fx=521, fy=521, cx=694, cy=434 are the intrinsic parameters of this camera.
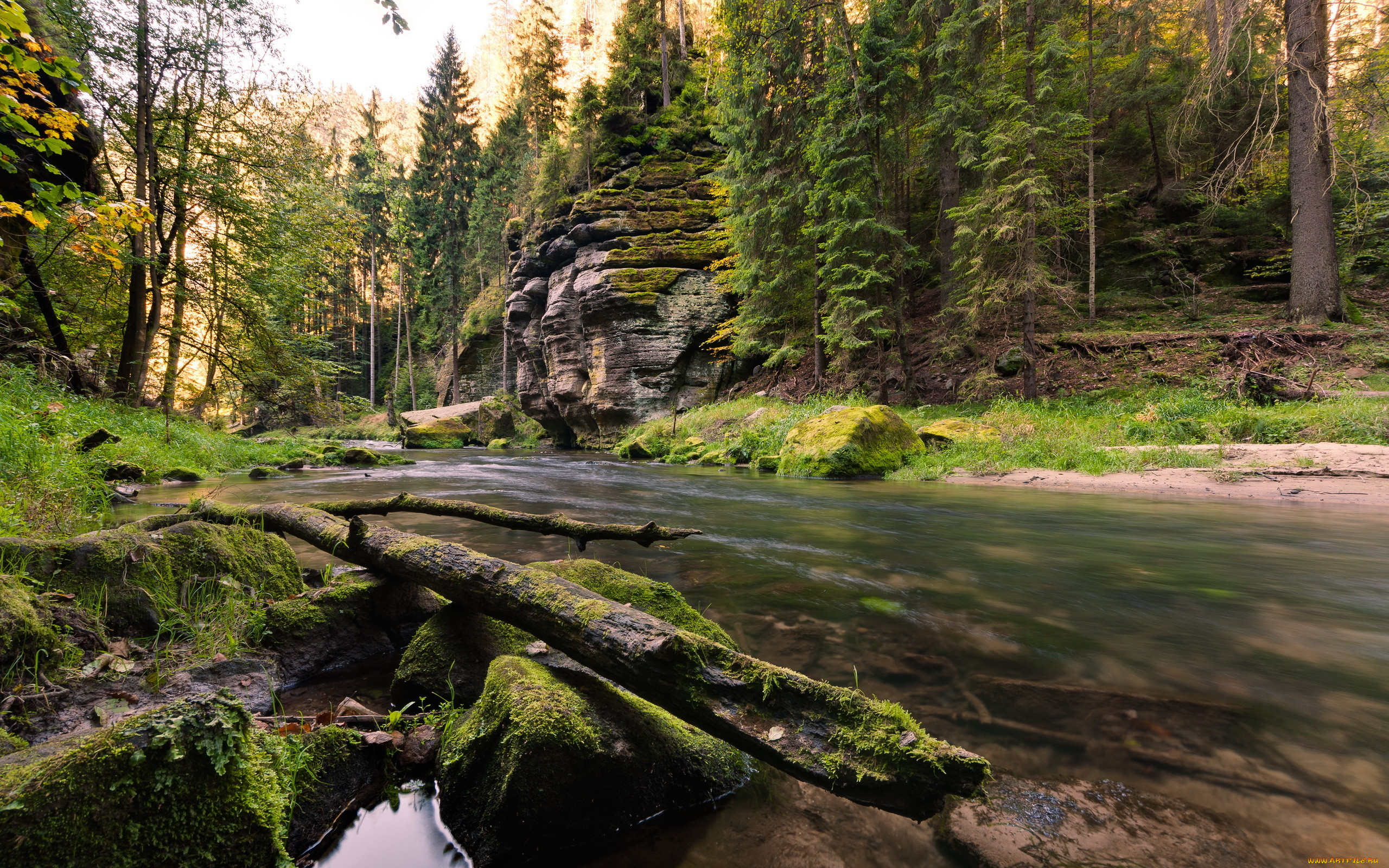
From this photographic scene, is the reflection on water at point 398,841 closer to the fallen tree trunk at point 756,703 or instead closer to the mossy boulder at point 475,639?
the mossy boulder at point 475,639

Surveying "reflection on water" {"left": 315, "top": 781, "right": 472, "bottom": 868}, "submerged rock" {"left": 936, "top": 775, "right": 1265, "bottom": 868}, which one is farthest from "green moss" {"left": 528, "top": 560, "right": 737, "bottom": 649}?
"submerged rock" {"left": 936, "top": 775, "right": 1265, "bottom": 868}

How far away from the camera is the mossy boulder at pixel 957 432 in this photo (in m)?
11.2

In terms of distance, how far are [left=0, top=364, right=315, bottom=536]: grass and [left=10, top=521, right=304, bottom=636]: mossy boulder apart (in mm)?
1075

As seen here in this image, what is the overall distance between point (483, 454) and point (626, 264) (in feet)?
32.2

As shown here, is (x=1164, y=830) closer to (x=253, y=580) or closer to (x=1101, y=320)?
(x=253, y=580)

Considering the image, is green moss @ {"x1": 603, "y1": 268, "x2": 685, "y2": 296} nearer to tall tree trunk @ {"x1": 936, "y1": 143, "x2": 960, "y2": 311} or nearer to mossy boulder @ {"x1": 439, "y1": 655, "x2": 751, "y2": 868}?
tall tree trunk @ {"x1": 936, "y1": 143, "x2": 960, "y2": 311}

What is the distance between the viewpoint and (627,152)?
25.8 metres

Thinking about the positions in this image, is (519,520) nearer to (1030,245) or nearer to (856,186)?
(1030,245)

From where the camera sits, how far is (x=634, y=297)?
68.1ft

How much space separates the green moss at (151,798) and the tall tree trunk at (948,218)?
17.2 meters

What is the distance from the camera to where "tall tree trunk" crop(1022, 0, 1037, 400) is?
12617mm

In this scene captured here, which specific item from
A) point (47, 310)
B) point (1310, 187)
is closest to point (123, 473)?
point (47, 310)

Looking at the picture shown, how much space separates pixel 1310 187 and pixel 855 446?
39.6 ft

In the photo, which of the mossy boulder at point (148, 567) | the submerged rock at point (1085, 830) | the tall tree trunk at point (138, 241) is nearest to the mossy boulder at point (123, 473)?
the tall tree trunk at point (138, 241)
